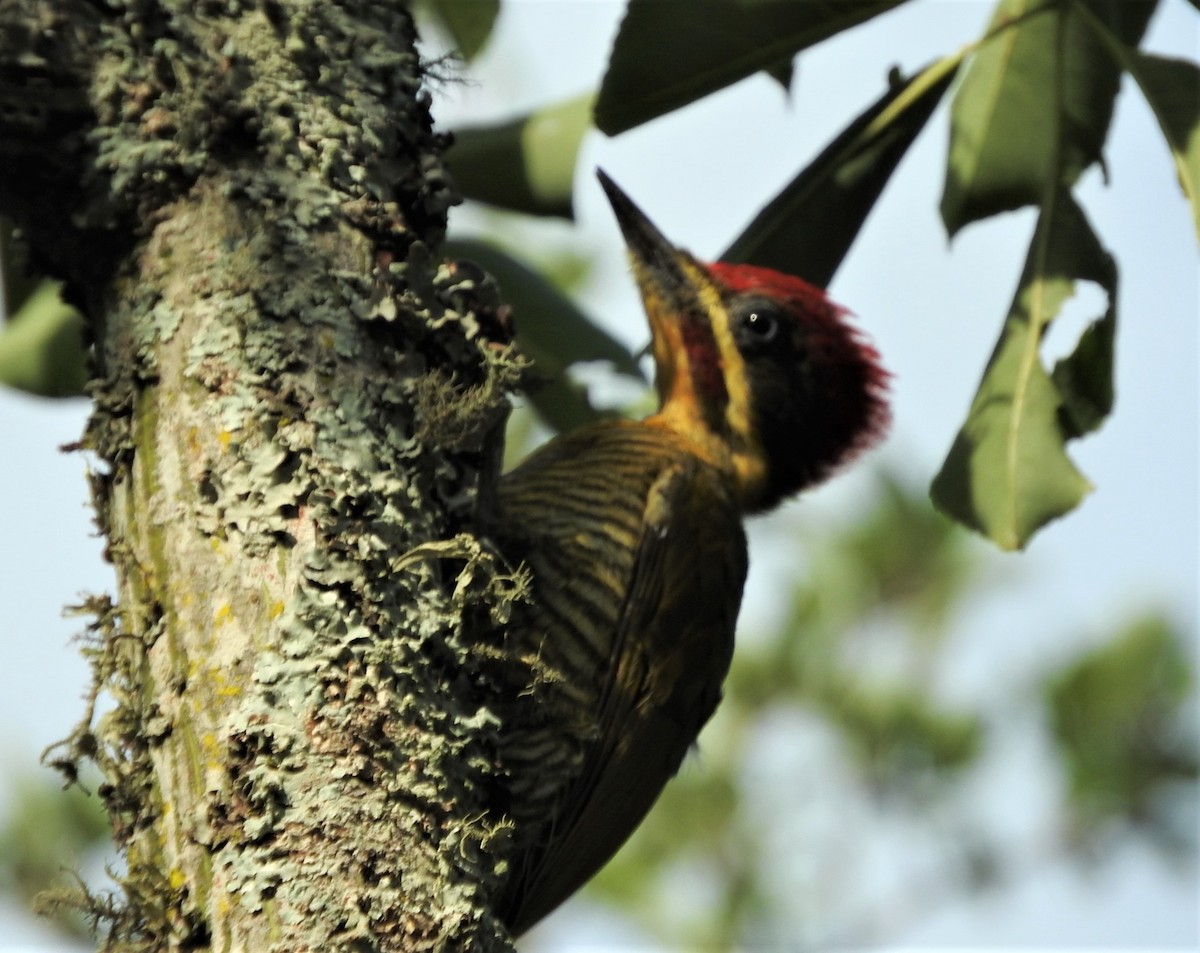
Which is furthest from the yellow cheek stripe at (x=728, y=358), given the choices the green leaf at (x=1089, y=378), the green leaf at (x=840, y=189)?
the green leaf at (x=1089, y=378)

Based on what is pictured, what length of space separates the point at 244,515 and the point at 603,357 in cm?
172

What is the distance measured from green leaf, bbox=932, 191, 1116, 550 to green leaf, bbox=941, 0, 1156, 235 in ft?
0.85

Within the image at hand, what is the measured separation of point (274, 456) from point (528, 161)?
155 centimetres

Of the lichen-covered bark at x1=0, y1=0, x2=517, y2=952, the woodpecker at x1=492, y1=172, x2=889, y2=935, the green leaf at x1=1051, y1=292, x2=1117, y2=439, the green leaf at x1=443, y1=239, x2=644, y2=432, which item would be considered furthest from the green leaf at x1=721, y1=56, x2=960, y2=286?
the lichen-covered bark at x1=0, y1=0, x2=517, y2=952

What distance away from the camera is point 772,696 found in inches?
259

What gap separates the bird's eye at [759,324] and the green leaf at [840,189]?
0.53 m

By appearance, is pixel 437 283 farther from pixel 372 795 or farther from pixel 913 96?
pixel 913 96

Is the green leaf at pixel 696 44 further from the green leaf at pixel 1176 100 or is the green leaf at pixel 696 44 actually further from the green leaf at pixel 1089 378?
the green leaf at pixel 1089 378

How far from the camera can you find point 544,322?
3580mm

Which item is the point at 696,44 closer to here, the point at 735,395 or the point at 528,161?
the point at 528,161

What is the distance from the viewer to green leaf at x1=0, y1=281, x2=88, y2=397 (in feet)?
11.3

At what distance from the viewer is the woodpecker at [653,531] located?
2.99 meters

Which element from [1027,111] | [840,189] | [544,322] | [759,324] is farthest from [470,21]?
[1027,111]

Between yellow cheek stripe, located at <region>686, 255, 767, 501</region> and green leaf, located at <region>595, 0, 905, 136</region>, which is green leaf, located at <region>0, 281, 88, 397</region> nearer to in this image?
green leaf, located at <region>595, 0, 905, 136</region>
